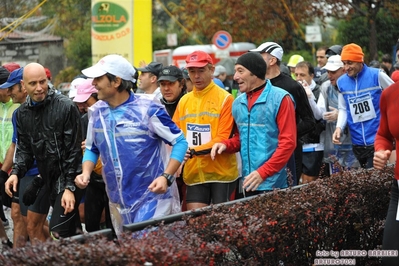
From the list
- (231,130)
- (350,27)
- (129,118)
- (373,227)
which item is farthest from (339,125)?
(350,27)

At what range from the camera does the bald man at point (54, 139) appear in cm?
739

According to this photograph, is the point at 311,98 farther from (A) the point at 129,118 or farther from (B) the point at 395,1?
(B) the point at 395,1

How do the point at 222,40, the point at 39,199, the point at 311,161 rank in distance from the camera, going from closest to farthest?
the point at 39,199, the point at 311,161, the point at 222,40

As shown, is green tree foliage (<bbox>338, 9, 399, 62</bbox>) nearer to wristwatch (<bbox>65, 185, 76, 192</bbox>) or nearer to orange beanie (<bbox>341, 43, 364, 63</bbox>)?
orange beanie (<bbox>341, 43, 364, 63</bbox>)

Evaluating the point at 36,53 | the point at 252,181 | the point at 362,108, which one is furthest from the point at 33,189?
the point at 36,53

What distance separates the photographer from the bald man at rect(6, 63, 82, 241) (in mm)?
7391

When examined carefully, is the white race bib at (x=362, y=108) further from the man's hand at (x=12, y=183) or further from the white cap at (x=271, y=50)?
the man's hand at (x=12, y=183)

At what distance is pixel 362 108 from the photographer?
966 centimetres

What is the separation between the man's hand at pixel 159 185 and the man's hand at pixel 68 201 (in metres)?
0.99

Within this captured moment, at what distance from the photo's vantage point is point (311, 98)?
34.0ft

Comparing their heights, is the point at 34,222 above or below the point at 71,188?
below

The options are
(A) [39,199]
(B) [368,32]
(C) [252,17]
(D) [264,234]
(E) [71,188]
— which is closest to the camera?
(D) [264,234]

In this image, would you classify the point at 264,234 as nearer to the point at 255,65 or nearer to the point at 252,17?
the point at 255,65

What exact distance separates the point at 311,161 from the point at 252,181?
430 centimetres
